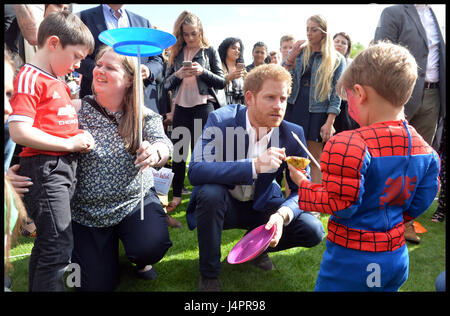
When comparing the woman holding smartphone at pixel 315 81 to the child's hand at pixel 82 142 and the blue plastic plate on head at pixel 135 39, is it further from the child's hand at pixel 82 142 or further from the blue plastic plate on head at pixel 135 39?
the child's hand at pixel 82 142

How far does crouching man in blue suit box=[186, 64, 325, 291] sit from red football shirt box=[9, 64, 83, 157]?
740 millimetres

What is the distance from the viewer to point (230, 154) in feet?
7.00

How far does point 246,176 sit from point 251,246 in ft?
1.24

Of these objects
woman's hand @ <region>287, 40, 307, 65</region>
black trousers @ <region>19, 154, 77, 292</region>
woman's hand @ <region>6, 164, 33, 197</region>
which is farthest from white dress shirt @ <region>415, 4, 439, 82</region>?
woman's hand @ <region>6, 164, 33, 197</region>

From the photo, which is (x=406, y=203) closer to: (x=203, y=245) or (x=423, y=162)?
(x=423, y=162)

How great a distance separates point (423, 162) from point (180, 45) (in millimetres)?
2666

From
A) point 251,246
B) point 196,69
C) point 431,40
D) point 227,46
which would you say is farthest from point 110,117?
point 227,46

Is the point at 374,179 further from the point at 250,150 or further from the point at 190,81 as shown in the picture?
the point at 190,81

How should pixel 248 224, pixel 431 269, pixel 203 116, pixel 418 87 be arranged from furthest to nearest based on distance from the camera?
pixel 203 116
pixel 418 87
pixel 431 269
pixel 248 224

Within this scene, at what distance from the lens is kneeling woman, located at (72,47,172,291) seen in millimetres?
1918

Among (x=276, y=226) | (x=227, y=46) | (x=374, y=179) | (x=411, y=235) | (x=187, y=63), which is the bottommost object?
(x=411, y=235)

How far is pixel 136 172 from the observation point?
2.04 meters

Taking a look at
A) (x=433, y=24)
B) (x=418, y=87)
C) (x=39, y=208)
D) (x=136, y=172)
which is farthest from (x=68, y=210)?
(x=433, y=24)

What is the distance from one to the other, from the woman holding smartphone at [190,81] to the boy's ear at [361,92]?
2.07 meters
